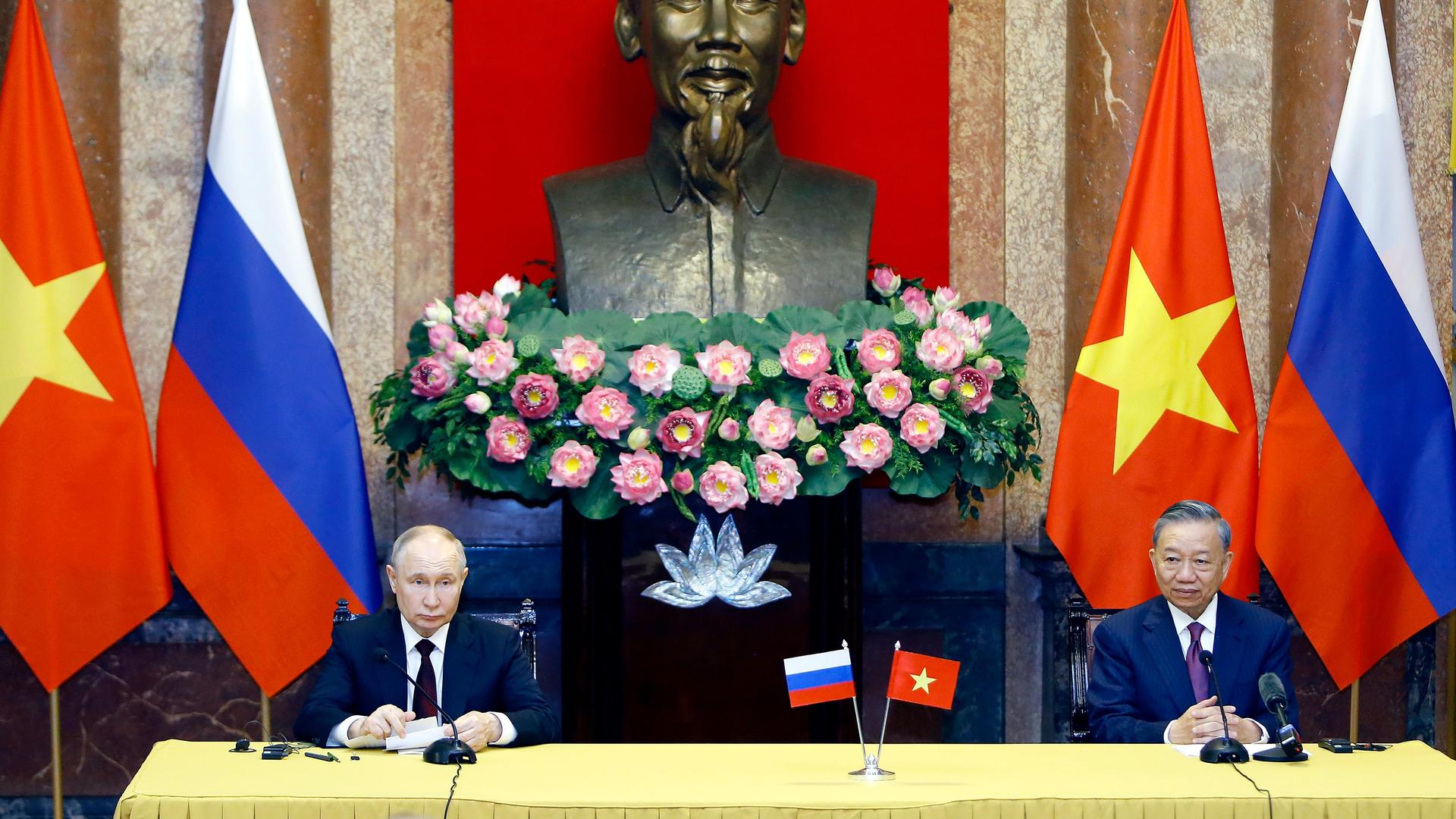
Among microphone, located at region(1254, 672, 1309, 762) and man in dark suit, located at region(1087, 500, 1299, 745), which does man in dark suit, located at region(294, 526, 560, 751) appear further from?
microphone, located at region(1254, 672, 1309, 762)

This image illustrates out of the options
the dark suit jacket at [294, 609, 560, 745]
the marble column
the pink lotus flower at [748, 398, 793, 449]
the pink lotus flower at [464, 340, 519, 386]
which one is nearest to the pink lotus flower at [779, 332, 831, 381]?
the pink lotus flower at [748, 398, 793, 449]

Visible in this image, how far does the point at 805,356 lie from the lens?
3971mm

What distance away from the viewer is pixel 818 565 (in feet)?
14.2

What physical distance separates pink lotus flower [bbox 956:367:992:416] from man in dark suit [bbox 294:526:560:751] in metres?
1.27

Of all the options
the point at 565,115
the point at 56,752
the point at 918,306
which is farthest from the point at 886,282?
the point at 56,752

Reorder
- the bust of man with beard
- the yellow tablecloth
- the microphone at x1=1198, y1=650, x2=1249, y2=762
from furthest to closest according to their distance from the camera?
the bust of man with beard, the microphone at x1=1198, y1=650, x2=1249, y2=762, the yellow tablecloth

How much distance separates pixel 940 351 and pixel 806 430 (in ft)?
1.27

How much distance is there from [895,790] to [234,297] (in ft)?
8.20

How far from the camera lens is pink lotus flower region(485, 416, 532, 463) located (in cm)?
394

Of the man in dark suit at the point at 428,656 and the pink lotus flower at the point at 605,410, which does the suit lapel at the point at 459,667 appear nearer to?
the man in dark suit at the point at 428,656

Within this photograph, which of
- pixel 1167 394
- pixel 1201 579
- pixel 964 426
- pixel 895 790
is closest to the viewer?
pixel 895 790

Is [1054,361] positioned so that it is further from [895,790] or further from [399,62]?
[895,790]

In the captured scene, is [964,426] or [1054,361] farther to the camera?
[1054,361]

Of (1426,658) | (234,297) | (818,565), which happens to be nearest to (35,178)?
(234,297)
